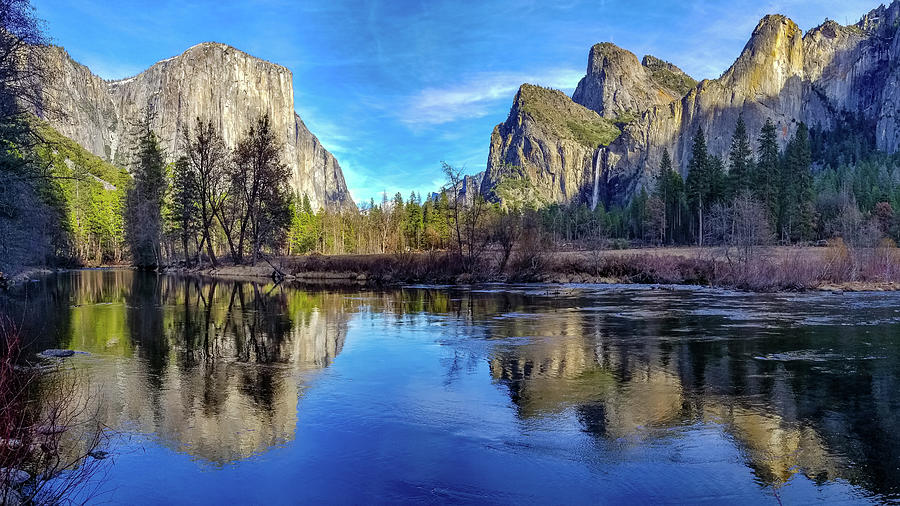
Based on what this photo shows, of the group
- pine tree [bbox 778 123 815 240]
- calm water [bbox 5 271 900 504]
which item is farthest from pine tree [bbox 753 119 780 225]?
calm water [bbox 5 271 900 504]

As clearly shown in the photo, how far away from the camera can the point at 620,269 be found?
4128 centimetres

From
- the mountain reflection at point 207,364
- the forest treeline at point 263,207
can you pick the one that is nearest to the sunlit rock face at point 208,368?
the mountain reflection at point 207,364

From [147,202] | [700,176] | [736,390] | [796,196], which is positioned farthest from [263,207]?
[796,196]

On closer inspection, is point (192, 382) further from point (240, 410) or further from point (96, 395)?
point (240, 410)

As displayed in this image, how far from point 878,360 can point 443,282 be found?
32496 mm

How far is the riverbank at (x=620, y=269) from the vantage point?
3228cm

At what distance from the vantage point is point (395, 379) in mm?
11219

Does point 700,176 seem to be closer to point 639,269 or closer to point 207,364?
point 639,269

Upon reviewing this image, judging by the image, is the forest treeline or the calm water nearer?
the calm water

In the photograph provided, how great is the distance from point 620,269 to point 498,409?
34269mm

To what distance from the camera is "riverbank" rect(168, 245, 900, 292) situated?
32.3 m

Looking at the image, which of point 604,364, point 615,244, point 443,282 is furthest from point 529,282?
point 615,244

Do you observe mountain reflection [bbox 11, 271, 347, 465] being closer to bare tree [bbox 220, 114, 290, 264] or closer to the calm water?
A: the calm water

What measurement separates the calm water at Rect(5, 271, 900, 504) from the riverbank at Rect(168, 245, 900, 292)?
14688mm
